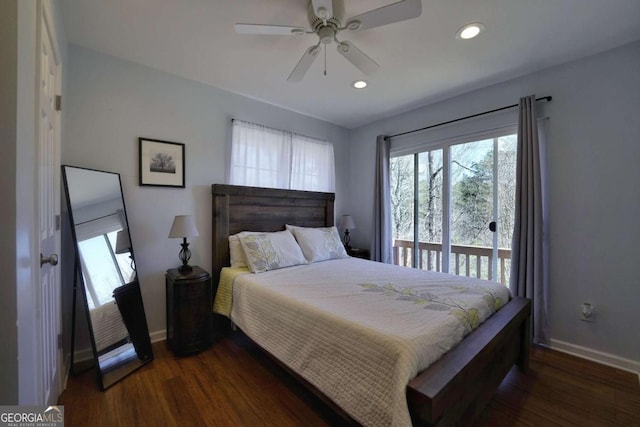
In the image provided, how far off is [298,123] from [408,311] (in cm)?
291

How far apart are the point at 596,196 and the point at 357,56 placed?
93.5 inches

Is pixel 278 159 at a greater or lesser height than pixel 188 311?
greater

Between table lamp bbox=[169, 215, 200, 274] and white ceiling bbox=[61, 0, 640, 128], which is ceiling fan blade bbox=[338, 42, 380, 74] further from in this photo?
table lamp bbox=[169, 215, 200, 274]

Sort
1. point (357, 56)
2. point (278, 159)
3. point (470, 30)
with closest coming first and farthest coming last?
point (357, 56) → point (470, 30) → point (278, 159)

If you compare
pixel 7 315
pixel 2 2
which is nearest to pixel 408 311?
pixel 7 315

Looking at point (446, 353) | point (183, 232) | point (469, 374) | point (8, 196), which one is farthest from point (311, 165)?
point (8, 196)

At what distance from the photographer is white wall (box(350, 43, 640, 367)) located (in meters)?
2.15

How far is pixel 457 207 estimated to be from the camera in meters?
3.23

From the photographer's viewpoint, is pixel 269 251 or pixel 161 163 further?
pixel 269 251

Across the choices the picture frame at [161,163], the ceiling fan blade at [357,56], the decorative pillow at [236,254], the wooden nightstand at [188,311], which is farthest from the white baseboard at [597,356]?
the picture frame at [161,163]

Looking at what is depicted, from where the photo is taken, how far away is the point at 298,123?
3.71 m

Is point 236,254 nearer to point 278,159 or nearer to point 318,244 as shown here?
point 318,244

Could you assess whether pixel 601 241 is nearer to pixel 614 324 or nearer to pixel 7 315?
pixel 614 324

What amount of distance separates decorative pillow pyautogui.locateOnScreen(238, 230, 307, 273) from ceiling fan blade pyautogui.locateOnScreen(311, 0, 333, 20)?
1953 mm
